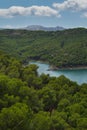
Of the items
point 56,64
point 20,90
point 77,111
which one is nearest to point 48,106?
point 77,111

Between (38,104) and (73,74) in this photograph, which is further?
(73,74)

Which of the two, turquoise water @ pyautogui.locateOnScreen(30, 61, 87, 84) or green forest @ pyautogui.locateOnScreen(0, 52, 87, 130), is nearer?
green forest @ pyautogui.locateOnScreen(0, 52, 87, 130)

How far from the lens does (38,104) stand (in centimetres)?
4441

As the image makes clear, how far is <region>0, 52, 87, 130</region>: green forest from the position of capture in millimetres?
28469

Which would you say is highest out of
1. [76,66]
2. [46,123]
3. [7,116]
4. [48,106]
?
[7,116]

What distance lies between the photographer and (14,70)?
62000mm

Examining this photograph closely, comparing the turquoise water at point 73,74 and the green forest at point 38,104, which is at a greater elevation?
the green forest at point 38,104

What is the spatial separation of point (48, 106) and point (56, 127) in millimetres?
12527

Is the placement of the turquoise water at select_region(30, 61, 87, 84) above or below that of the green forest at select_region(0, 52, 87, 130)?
below

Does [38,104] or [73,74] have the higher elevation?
[38,104]

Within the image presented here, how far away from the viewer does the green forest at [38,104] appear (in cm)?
2847

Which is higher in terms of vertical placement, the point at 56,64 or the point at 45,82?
the point at 45,82

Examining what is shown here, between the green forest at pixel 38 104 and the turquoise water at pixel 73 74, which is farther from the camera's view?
the turquoise water at pixel 73 74

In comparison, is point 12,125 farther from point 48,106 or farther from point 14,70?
point 14,70
